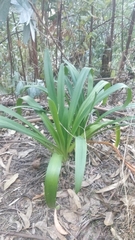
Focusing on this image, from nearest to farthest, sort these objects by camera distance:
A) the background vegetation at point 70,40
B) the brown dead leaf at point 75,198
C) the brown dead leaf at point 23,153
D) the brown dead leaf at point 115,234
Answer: the brown dead leaf at point 115,234
the brown dead leaf at point 75,198
the brown dead leaf at point 23,153
the background vegetation at point 70,40

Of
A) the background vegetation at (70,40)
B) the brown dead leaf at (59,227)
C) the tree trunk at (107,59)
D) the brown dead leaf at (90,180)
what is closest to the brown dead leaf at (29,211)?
the brown dead leaf at (59,227)

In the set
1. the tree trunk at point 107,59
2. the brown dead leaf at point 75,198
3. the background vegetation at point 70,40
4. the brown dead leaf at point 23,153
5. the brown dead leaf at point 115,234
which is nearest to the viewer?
the brown dead leaf at point 115,234

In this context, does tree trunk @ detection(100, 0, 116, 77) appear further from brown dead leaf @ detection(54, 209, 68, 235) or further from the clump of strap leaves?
brown dead leaf @ detection(54, 209, 68, 235)

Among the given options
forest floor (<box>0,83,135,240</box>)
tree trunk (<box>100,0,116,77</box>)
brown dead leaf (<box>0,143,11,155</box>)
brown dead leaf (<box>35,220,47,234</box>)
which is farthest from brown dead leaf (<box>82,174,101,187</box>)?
tree trunk (<box>100,0,116,77</box>)

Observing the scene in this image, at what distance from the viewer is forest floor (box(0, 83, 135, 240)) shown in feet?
2.69

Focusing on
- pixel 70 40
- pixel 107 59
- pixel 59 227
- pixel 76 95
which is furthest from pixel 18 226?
pixel 107 59

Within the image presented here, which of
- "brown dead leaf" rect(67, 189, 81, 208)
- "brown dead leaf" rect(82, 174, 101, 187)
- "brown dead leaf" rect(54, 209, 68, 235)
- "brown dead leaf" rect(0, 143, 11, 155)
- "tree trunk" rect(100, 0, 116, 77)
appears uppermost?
"tree trunk" rect(100, 0, 116, 77)

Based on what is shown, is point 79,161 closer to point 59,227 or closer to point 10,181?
point 59,227

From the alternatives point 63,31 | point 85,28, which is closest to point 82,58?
point 85,28

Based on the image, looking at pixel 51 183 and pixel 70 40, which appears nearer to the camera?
pixel 51 183

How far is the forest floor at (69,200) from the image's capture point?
820mm

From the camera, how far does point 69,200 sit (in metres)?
0.93

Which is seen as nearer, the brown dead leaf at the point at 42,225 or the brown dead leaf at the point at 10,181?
the brown dead leaf at the point at 42,225

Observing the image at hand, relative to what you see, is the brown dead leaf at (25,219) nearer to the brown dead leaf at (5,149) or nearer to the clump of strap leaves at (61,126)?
the clump of strap leaves at (61,126)
